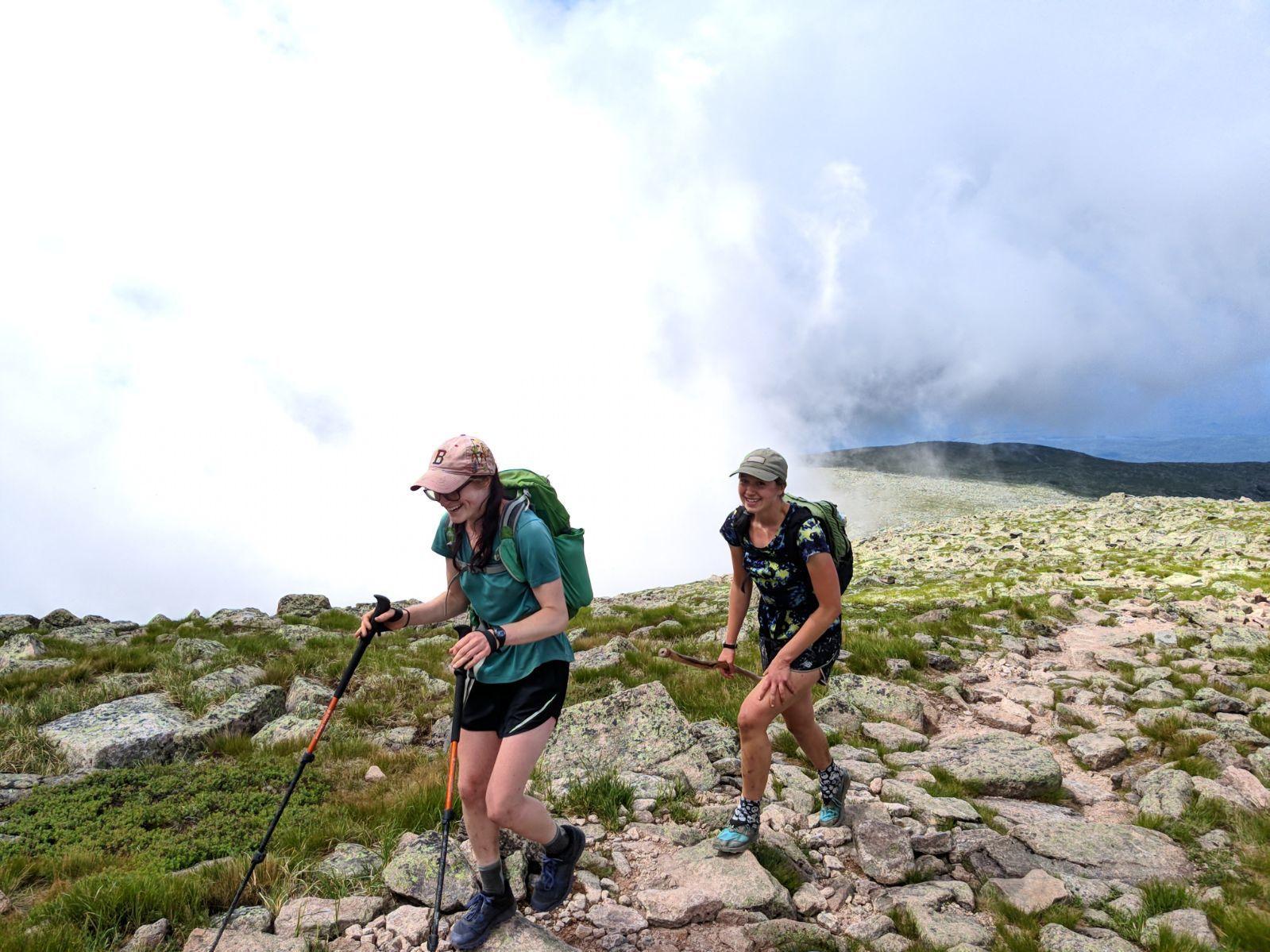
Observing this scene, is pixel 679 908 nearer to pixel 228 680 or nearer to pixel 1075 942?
pixel 1075 942

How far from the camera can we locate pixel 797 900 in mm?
5387

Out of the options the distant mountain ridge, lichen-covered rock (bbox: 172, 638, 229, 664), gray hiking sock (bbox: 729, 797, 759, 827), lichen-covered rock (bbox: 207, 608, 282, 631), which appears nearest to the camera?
gray hiking sock (bbox: 729, 797, 759, 827)

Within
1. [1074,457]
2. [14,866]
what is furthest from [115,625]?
[1074,457]

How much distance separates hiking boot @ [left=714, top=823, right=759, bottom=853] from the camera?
5586 millimetres

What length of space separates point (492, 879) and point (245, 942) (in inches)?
66.5

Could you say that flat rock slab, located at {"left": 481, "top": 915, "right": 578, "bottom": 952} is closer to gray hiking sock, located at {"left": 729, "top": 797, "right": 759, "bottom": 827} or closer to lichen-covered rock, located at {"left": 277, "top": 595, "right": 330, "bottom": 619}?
gray hiking sock, located at {"left": 729, "top": 797, "right": 759, "bottom": 827}

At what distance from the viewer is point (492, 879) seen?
185 inches

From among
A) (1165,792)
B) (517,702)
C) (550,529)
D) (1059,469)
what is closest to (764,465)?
(550,529)

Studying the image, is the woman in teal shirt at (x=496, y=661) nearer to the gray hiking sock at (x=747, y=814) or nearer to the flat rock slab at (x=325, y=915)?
the flat rock slab at (x=325, y=915)

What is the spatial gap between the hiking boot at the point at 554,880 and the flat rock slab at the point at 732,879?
1.00m

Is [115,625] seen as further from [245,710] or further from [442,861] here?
[442,861]

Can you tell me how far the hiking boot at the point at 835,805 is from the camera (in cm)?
637

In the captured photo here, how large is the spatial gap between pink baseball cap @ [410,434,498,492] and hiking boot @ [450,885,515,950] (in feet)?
→ 9.45

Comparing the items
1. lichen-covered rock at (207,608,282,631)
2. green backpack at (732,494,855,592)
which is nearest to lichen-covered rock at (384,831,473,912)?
green backpack at (732,494,855,592)
